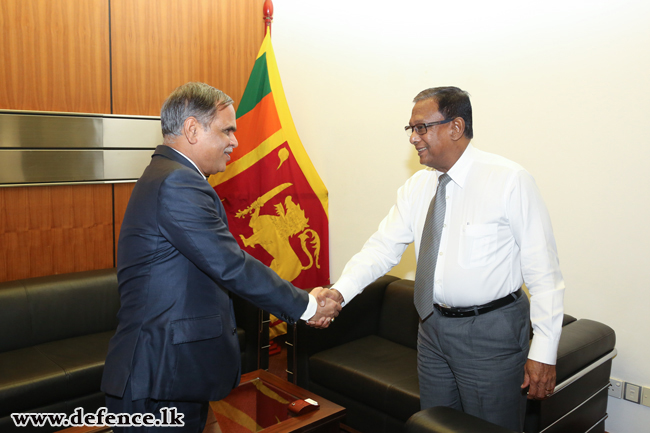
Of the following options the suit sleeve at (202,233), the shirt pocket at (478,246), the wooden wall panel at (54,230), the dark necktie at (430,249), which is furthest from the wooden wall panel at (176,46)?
the shirt pocket at (478,246)

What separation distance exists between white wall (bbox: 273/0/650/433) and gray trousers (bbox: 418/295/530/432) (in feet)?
3.54

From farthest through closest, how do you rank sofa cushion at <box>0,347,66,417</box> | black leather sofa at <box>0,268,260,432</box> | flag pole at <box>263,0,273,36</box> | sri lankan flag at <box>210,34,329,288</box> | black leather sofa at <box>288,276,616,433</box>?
flag pole at <box>263,0,273,36</box> < sri lankan flag at <box>210,34,329,288</box> < black leather sofa at <box>0,268,260,432</box> < sofa cushion at <box>0,347,66,417</box> < black leather sofa at <box>288,276,616,433</box>

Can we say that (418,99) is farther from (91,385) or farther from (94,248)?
(94,248)

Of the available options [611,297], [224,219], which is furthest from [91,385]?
[611,297]

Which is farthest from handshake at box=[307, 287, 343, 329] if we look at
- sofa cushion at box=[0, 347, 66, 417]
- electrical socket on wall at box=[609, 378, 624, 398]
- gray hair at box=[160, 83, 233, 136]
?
electrical socket on wall at box=[609, 378, 624, 398]

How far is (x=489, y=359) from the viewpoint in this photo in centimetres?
180

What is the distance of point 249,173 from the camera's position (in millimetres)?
3861

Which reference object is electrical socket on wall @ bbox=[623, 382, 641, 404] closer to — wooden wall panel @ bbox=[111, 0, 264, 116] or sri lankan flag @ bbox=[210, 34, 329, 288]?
sri lankan flag @ bbox=[210, 34, 329, 288]

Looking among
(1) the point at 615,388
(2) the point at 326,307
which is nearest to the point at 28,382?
(2) the point at 326,307

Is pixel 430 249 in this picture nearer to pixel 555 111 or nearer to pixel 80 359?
pixel 555 111

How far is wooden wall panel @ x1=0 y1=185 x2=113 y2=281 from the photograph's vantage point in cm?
327

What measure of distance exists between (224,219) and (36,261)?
2215 millimetres

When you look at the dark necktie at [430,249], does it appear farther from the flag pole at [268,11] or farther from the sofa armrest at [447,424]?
the flag pole at [268,11]

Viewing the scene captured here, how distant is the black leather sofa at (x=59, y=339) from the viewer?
2.62 meters
